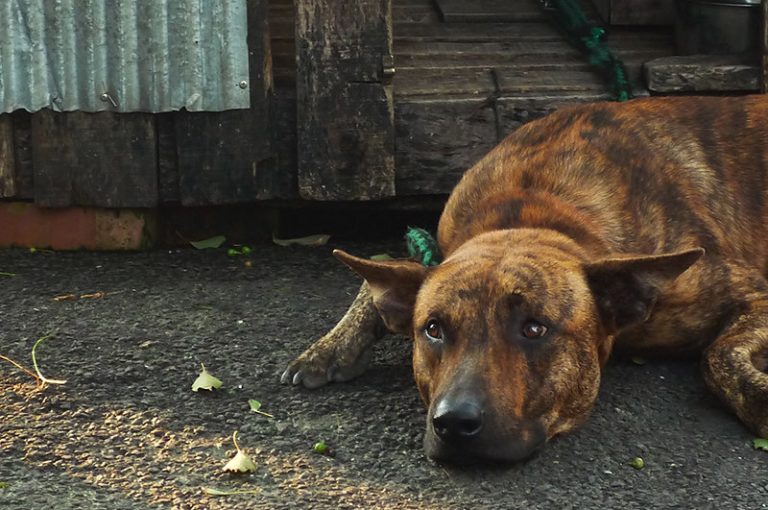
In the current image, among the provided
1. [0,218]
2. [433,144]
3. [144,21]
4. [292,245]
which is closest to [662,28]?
[433,144]

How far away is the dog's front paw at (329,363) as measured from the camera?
4617 millimetres

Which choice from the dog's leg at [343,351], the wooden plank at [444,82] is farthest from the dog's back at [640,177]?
the wooden plank at [444,82]

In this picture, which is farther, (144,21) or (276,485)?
(144,21)

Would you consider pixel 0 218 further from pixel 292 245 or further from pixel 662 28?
pixel 662 28

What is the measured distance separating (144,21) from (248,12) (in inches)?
16.7

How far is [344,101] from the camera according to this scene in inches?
225

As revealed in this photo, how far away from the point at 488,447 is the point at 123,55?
2.68 meters

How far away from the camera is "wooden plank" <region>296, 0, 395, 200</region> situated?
18.6ft

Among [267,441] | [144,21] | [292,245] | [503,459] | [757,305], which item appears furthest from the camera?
[292,245]

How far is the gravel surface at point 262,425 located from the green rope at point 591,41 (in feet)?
5.14

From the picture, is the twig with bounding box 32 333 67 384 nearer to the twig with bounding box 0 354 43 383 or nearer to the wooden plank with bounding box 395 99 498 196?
the twig with bounding box 0 354 43 383

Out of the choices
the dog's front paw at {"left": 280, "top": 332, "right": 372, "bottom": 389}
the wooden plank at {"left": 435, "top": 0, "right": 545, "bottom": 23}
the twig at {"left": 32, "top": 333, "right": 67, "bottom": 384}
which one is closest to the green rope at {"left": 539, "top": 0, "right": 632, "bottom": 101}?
the wooden plank at {"left": 435, "top": 0, "right": 545, "bottom": 23}

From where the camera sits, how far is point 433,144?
588 cm

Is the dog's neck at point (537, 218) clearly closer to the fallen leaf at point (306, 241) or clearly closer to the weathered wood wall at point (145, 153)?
the weathered wood wall at point (145, 153)
